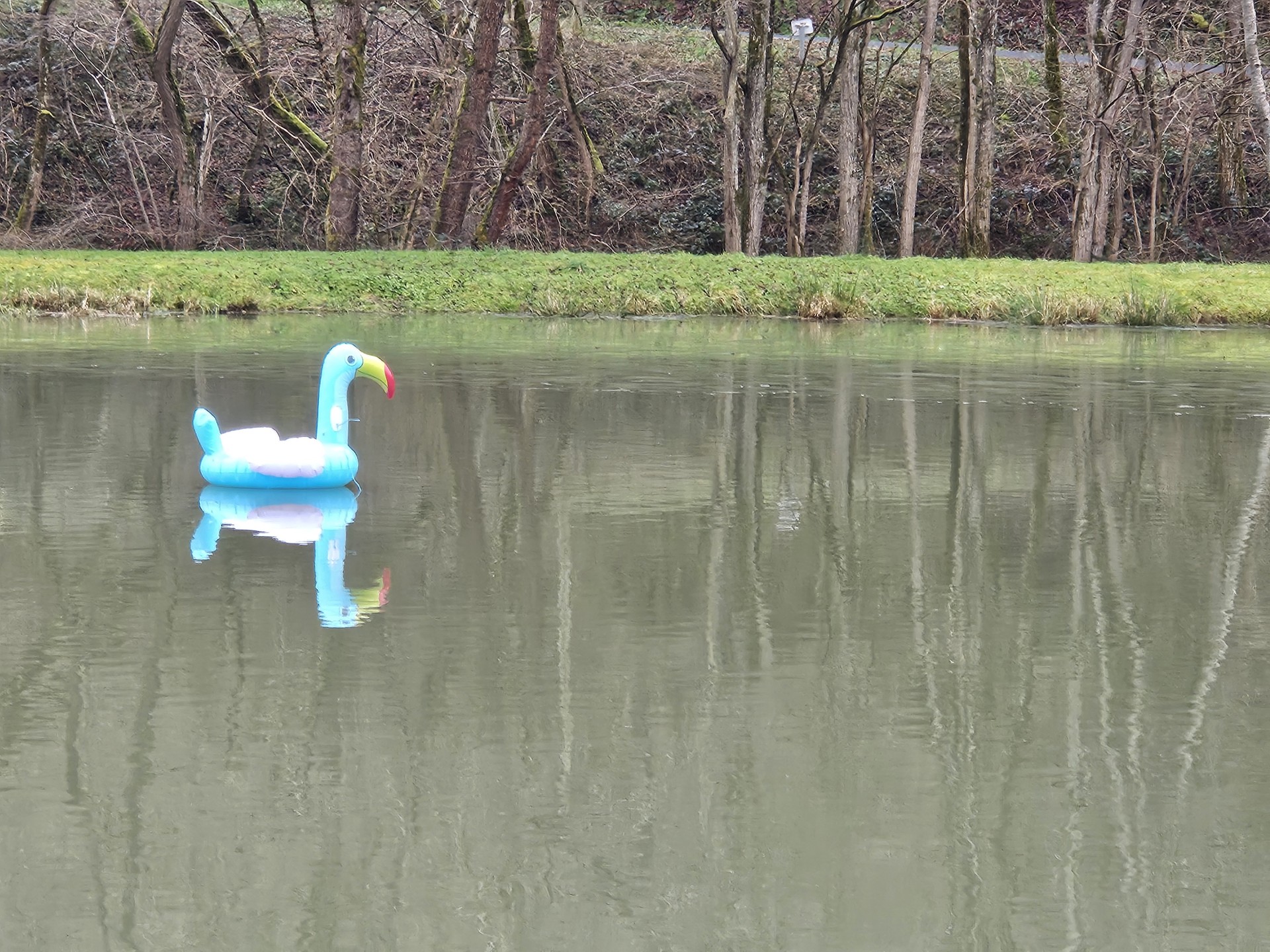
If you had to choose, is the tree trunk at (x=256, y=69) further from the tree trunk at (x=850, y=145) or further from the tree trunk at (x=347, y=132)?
the tree trunk at (x=850, y=145)

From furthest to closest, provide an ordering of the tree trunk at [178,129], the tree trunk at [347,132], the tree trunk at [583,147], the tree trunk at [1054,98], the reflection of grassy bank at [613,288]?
1. the tree trunk at [1054,98]
2. the tree trunk at [583,147]
3. the tree trunk at [178,129]
4. the tree trunk at [347,132]
5. the reflection of grassy bank at [613,288]

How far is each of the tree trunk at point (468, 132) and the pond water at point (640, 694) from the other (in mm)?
19927

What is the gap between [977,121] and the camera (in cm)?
3528

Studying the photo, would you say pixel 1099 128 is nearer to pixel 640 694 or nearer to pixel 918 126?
pixel 918 126

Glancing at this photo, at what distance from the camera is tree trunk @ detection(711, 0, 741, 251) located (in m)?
35.5

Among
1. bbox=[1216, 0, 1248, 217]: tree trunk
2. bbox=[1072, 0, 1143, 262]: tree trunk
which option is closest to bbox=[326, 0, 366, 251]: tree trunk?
bbox=[1072, 0, 1143, 262]: tree trunk

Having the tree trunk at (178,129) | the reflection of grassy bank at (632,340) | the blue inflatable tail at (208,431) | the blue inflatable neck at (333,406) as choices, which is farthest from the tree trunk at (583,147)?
the blue inflatable tail at (208,431)

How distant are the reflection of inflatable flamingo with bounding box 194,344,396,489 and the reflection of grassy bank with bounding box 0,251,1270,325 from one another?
1576cm

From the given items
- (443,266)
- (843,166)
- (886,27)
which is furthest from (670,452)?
(886,27)

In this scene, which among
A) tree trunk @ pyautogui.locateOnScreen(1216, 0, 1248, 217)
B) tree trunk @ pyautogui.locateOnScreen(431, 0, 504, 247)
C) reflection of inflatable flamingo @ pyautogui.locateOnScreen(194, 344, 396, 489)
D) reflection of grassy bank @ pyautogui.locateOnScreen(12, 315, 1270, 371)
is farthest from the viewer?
tree trunk @ pyautogui.locateOnScreen(1216, 0, 1248, 217)

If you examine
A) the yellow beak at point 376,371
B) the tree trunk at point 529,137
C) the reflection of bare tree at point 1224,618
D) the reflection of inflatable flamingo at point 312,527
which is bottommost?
the reflection of bare tree at point 1224,618

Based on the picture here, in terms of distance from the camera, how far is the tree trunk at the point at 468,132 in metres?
31.7

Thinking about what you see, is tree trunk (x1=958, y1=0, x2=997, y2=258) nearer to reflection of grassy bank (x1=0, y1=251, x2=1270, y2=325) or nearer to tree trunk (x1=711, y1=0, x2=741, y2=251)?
tree trunk (x1=711, y1=0, x2=741, y2=251)

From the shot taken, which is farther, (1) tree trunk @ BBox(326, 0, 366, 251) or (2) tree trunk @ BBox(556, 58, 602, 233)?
(2) tree trunk @ BBox(556, 58, 602, 233)
